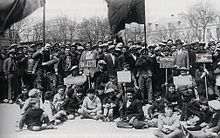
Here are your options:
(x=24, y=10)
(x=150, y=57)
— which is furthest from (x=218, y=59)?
(x=24, y=10)

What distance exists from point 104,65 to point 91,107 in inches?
29.1

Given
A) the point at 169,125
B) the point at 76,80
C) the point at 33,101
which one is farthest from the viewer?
the point at 76,80

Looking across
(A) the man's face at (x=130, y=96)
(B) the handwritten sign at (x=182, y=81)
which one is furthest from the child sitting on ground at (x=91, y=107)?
(B) the handwritten sign at (x=182, y=81)

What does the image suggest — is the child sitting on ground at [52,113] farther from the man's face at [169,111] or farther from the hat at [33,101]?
the man's face at [169,111]

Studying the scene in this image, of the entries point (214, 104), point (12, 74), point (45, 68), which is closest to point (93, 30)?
point (45, 68)

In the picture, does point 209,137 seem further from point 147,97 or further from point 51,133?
point 51,133

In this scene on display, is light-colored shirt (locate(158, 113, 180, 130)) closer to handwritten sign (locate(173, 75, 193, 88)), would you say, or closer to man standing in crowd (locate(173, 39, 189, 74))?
handwritten sign (locate(173, 75, 193, 88))

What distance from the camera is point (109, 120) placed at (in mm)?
5336

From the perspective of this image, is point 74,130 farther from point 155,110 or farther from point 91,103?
point 155,110

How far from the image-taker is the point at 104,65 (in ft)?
18.4

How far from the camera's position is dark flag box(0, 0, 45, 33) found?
17.8ft

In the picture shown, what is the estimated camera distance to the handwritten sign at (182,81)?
538cm

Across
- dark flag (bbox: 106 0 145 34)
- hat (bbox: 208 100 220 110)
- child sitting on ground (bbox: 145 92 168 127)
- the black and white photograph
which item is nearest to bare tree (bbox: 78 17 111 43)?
the black and white photograph

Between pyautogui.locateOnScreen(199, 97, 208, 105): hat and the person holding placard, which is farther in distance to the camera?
the person holding placard
